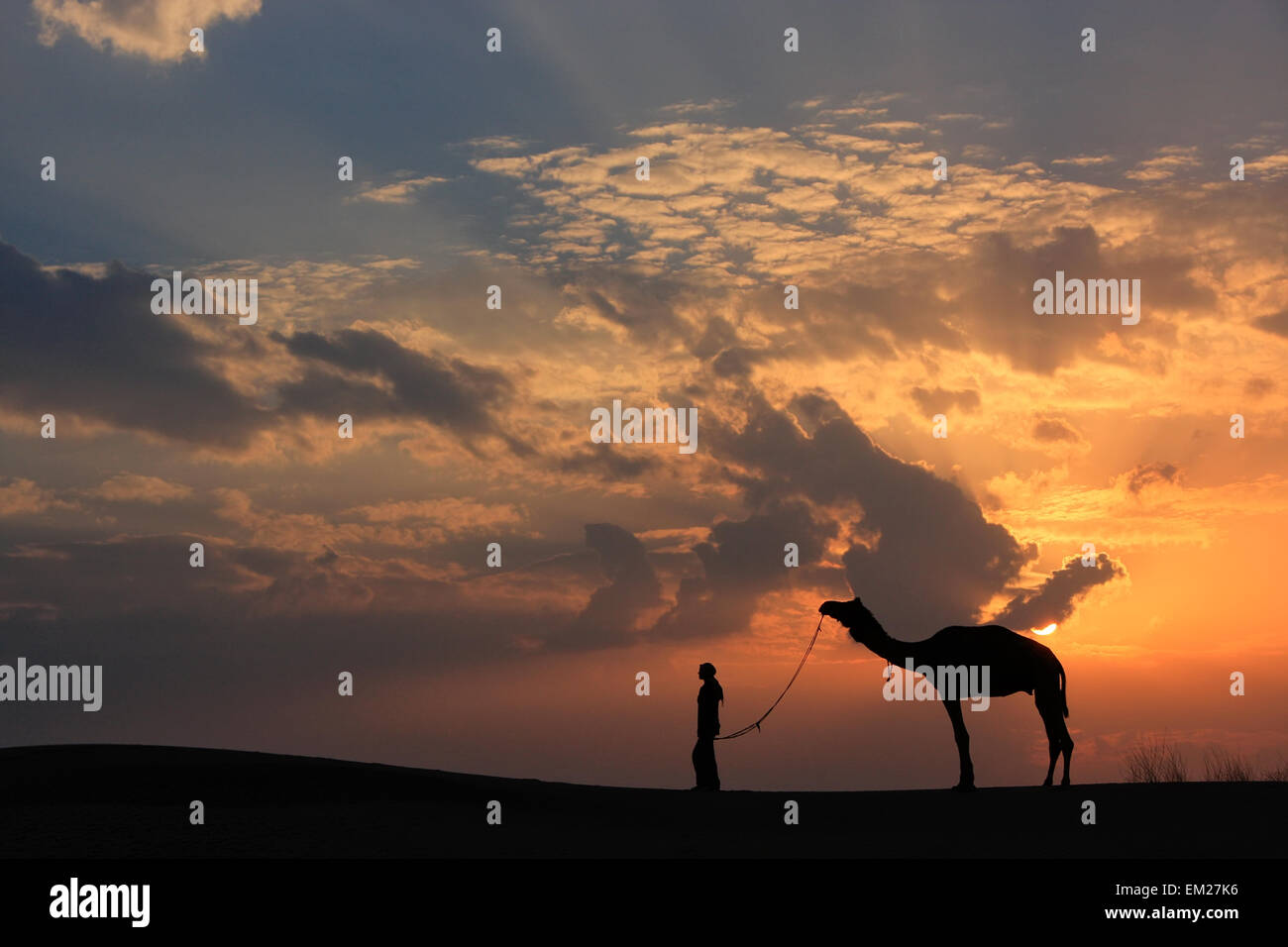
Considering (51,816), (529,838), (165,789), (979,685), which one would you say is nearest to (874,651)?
(979,685)

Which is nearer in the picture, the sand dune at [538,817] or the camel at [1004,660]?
the sand dune at [538,817]

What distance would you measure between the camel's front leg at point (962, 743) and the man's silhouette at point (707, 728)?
4342mm

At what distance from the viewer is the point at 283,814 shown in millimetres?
19625

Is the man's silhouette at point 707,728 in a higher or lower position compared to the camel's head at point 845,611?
lower

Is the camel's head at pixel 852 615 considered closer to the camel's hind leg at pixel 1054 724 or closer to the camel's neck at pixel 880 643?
the camel's neck at pixel 880 643

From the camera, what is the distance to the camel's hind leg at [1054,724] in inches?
965

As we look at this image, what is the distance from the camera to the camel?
2458 cm

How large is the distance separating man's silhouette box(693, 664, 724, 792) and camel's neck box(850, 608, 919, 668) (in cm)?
295

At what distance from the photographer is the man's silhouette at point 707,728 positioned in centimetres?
2477

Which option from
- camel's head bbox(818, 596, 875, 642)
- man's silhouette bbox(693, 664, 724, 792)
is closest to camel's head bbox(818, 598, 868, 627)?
camel's head bbox(818, 596, 875, 642)

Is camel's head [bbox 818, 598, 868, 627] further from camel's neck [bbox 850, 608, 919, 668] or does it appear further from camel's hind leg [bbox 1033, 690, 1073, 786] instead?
camel's hind leg [bbox 1033, 690, 1073, 786]

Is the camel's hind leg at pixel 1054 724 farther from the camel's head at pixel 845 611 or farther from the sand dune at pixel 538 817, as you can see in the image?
the camel's head at pixel 845 611

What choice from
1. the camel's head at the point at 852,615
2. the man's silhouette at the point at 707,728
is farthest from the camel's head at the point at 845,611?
the man's silhouette at the point at 707,728
